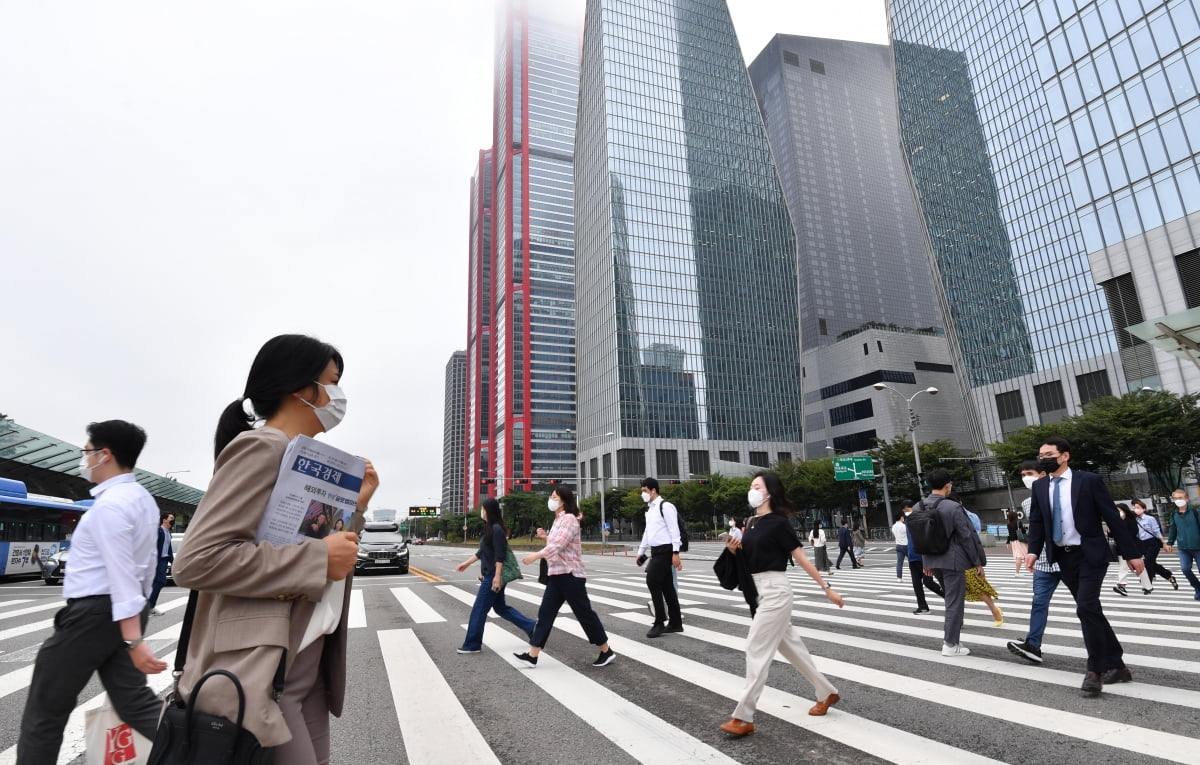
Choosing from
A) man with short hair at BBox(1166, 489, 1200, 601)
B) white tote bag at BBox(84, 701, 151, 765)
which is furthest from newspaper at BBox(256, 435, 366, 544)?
man with short hair at BBox(1166, 489, 1200, 601)

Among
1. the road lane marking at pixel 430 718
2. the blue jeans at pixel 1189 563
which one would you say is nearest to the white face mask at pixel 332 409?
the road lane marking at pixel 430 718

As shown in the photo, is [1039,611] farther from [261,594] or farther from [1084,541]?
[261,594]

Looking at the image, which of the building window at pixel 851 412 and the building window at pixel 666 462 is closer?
the building window at pixel 851 412

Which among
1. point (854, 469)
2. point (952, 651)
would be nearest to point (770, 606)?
point (952, 651)

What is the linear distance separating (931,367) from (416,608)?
8999cm

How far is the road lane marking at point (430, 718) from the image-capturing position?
3.49 metres

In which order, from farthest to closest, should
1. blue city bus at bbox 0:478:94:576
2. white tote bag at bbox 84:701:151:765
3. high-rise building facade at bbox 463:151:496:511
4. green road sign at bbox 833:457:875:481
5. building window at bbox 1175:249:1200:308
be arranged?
high-rise building facade at bbox 463:151:496:511 → building window at bbox 1175:249:1200:308 → green road sign at bbox 833:457:875:481 → blue city bus at bbox 0:478:94:576 → white tote bag at bbox 84:701:151:765

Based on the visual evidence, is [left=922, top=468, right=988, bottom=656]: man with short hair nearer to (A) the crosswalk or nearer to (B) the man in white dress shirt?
(A) the crosswalk

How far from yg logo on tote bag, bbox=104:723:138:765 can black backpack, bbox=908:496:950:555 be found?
6.80m

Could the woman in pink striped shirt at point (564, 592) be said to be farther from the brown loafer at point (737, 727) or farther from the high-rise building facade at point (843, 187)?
the high-rise building facade at point (843, 187)

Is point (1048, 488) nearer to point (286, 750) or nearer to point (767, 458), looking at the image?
point (286, 750)

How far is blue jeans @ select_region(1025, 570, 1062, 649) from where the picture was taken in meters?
5.34

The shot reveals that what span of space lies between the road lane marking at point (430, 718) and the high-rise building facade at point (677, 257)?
7266cm

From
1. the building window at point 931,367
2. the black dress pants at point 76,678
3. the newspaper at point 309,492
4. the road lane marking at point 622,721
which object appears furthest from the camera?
the building window at point 931,367
